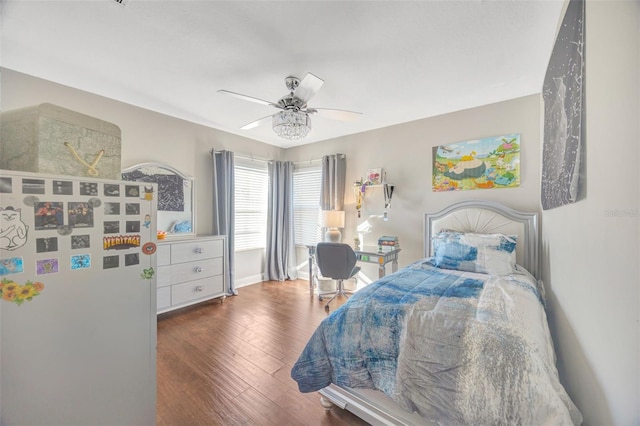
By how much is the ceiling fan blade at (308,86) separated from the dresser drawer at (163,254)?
2.24 m

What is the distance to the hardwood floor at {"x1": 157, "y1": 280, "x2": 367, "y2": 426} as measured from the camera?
4.98ft

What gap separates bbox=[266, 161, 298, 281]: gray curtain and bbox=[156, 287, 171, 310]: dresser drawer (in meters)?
1.71

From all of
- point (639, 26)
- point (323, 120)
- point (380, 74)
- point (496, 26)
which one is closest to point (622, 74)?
point (639, 26)

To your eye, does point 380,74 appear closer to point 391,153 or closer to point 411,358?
point 391,153

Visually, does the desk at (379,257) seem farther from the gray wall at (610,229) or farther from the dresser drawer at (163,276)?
the dresser drawer at (163,276)

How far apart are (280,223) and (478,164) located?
119 inches

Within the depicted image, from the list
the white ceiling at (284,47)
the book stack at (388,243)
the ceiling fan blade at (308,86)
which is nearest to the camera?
the white ceiling at (284,47)

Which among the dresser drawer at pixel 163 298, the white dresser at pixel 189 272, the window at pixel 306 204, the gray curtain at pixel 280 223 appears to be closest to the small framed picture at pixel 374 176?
the window at pixel 306 204

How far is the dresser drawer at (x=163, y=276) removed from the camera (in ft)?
9.13

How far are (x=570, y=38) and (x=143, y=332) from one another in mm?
2546

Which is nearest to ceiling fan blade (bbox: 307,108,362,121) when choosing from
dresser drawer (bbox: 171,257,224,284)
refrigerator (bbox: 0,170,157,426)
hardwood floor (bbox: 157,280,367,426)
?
refrigerator (bbox: 0,170,157,426)

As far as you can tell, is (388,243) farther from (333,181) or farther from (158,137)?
(158,137)

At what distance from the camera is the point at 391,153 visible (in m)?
3.50

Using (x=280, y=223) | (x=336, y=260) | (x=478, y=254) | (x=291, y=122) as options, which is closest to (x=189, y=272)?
(x=280, y=223)
